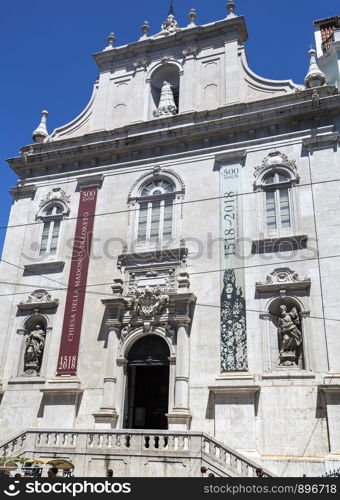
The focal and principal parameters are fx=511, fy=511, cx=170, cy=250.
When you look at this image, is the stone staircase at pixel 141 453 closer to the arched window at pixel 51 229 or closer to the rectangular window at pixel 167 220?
the rectangular window at pixel 167 220

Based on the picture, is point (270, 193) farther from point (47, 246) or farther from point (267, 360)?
point (47, 246)

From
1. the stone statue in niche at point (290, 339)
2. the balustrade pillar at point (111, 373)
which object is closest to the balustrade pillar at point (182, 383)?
the balustrade pillar at point (111, 373)

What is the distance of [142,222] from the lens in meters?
20.8

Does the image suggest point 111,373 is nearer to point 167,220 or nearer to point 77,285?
point 77,285

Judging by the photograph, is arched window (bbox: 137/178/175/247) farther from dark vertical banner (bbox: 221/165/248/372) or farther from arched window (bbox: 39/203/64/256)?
arched window (bbox: 39/203/64/256)

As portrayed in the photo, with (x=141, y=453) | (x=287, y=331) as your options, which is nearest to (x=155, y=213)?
(x=287, y=331)

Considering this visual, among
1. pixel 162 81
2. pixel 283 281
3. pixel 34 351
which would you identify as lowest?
pixel 34 351

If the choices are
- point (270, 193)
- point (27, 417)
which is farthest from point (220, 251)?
point (27, 417)

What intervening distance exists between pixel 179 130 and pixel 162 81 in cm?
464

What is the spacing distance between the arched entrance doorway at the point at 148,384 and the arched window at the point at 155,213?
3980mm

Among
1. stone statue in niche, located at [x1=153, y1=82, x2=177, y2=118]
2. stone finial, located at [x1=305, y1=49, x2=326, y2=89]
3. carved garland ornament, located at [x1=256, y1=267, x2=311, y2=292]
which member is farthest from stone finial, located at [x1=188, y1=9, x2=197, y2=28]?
carved garland ornament, located at [x1=256, y1=267, x2=311, y2=292]

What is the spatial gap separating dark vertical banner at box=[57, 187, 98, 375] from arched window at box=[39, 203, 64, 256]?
41.0 inches
